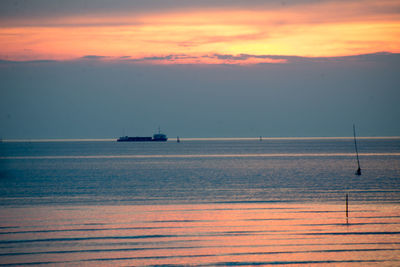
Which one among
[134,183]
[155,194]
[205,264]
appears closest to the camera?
[205,264]


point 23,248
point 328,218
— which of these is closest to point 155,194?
point 328,218

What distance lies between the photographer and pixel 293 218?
42.8m

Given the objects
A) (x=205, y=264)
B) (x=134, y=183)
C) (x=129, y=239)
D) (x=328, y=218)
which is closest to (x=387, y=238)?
(x=328, y=218)

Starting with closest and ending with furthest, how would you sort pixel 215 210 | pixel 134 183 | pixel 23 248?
pixel 23 248, pixel 215 210, pixel 134 183

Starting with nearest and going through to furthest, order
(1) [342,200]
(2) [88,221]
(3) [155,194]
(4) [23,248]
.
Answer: (4) [23,248], (2) [88,221], (1) [342,200], (3) [155,194]

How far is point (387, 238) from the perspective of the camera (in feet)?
112

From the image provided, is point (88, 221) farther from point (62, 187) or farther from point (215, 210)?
point (62, 187)

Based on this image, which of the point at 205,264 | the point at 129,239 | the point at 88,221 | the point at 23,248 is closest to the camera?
the point at 205,264

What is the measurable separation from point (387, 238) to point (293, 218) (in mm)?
9794

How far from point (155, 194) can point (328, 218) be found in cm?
2737

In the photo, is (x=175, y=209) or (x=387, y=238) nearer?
(x=387, y=238)

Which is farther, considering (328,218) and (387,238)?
(328,218)

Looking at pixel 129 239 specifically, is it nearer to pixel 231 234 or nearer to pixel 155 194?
pixel 231 234

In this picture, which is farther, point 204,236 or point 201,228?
point 201,228
